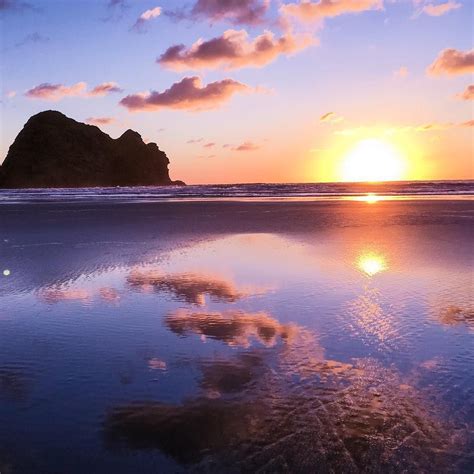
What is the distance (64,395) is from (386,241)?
1420cm

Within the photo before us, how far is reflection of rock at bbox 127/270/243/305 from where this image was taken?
939 centimetres

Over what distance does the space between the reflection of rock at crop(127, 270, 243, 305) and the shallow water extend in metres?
0.04

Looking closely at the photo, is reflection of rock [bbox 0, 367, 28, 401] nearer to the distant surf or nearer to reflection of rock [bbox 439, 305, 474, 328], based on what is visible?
reflection of rock [bbox 439, 305, 474, 328]


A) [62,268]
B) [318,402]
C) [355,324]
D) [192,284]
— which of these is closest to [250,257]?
[192,284]

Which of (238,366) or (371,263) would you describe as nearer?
(238,366)

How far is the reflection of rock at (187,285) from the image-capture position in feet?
30.8

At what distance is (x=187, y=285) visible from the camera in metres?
10.4

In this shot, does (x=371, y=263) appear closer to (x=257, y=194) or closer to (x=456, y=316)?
(x=456, y=316)

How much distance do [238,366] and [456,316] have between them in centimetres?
397

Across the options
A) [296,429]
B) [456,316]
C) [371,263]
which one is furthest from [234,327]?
[371,263]

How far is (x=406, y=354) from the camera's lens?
6066 millimetres

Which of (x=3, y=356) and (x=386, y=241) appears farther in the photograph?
(x=386, y=241)

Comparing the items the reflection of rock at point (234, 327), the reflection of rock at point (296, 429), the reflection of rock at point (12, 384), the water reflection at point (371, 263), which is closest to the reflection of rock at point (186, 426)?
the reflection of rock at point (296, 429)

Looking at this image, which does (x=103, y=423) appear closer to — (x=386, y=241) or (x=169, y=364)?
(x=169, y=364)
